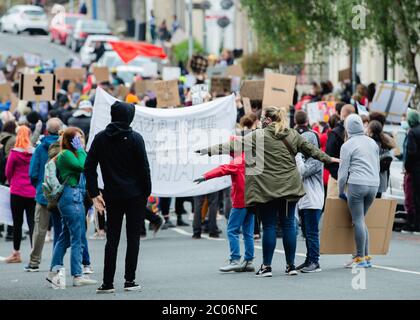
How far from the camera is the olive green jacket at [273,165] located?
585 inches

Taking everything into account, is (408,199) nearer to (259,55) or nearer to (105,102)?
(105,102)

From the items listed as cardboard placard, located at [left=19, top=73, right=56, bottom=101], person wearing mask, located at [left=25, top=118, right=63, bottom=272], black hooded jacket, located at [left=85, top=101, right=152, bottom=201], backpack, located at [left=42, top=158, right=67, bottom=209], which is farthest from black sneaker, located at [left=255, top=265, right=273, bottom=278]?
cardboard placard, located at [left=19, top=73, right=56, bottom=101]

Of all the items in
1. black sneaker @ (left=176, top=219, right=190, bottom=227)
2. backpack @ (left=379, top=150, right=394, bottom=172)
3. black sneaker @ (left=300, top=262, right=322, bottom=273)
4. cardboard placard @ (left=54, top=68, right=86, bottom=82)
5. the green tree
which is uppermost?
the green tree

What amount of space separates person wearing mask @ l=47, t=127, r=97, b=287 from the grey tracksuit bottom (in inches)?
109

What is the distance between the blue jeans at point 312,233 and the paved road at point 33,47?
46615 millimetres

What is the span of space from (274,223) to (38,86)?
11430mm

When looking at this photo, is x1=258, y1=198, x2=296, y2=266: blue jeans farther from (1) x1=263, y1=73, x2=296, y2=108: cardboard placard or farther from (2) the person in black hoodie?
(1) x1=263, y1=73, x2=296, y2=108: cardboard placard

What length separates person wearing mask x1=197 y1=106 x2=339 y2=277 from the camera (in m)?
14.9

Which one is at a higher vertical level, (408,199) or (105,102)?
(105,102)

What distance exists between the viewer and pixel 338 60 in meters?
46.9

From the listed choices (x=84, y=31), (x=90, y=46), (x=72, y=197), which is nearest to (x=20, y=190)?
(x=72, y=197)
